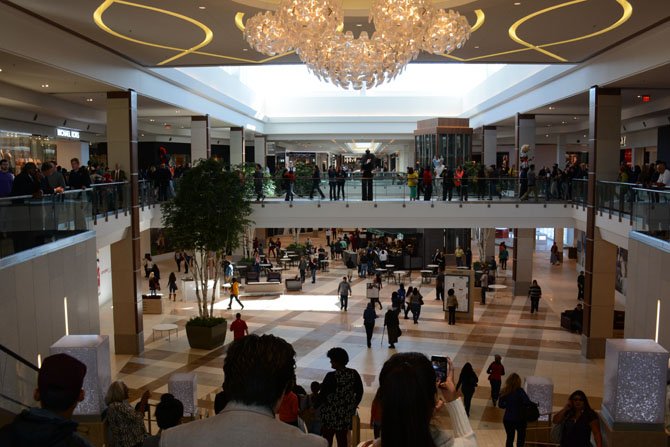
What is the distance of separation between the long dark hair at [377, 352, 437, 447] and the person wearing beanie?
3.55 feet

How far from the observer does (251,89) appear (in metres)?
31.1

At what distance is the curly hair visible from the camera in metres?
2.08

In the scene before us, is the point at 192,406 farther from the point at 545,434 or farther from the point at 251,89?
the point at 251,89

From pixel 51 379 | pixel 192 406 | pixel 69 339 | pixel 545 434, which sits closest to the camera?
pixel 51 379

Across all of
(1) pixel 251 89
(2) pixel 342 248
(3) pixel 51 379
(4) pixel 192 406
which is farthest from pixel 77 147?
(3) pixel 51 379

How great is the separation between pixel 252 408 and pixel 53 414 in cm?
80

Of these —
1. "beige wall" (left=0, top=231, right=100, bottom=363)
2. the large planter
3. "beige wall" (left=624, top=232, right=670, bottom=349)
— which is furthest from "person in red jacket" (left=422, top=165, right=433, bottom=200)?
"beige wall" (left=0, top=231, right=100, bottom=363)

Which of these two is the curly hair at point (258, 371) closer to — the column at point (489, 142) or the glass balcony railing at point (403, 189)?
the glass balcony railing at point (403, 189)

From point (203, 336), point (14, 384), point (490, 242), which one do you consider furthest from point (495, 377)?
point (490, 242)

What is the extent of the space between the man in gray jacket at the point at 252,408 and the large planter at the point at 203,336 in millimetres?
15401

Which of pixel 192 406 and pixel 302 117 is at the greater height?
pixel 302 117

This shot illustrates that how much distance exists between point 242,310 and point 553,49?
515 inches

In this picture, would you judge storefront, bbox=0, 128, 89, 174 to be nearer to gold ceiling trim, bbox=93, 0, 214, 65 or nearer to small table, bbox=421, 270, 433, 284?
gold ceiling trim, bbox=93, 0, 214, 65

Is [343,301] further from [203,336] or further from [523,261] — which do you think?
[523,261]
